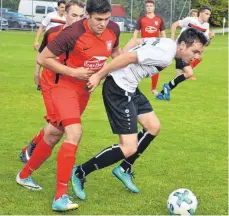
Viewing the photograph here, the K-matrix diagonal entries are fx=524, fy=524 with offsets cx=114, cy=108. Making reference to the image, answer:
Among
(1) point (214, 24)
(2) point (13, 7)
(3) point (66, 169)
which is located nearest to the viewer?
(3) point (66, 169)

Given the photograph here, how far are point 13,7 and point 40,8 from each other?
7.58 feet

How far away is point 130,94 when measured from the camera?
5559 millimetres

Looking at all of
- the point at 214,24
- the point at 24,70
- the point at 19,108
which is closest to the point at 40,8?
the point at 214,24

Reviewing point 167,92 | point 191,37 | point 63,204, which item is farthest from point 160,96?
point 63,204

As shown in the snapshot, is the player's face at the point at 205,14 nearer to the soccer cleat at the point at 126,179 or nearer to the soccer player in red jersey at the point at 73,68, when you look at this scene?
the soccer player in red jersey at the point at 73,68

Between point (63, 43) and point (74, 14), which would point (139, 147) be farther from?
point (74, 14)

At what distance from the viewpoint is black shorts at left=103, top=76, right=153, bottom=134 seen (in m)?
5.47

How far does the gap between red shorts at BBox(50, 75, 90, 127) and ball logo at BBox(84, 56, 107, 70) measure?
192 millimetres

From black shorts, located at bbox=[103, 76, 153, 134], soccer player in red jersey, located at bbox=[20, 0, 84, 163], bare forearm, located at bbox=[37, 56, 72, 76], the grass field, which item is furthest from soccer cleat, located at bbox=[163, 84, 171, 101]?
bare forearm, located at bbox=[37, 56, 72, 76]

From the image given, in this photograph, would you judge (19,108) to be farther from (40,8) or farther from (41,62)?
(40,8)

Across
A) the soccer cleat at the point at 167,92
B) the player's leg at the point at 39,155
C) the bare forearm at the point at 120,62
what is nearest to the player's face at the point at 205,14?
the soccer cleat at the point at 167,92

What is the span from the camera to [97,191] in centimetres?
578

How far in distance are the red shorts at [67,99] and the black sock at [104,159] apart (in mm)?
517

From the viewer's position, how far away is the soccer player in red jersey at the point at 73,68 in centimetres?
516
